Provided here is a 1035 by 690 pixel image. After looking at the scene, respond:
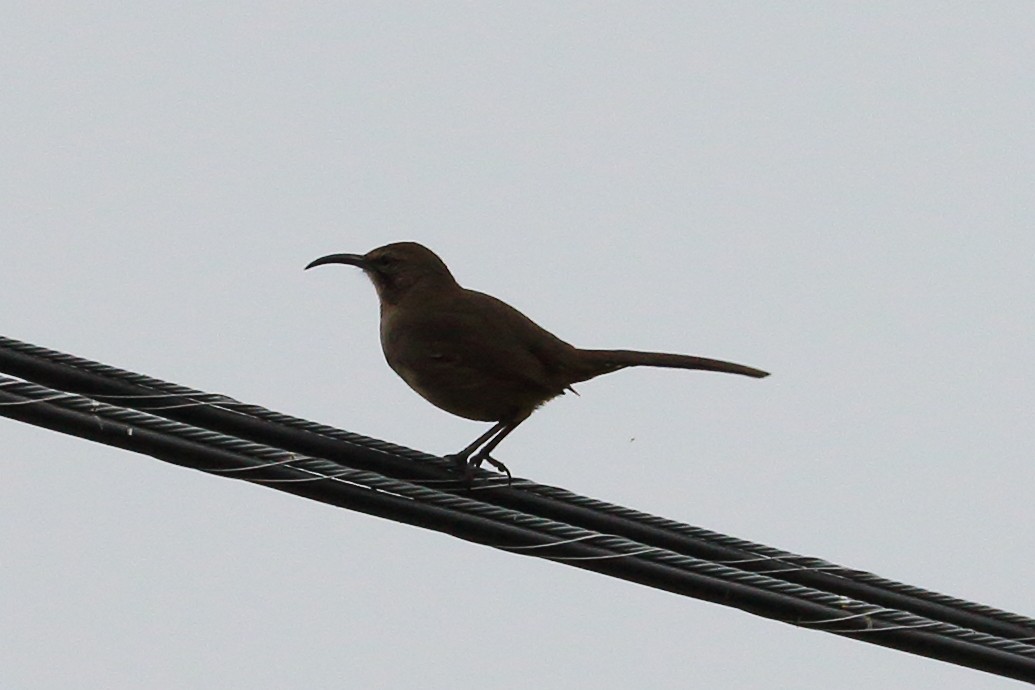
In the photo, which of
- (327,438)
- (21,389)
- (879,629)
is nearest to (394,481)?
(327,438)

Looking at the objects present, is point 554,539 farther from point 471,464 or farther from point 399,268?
point 399,268

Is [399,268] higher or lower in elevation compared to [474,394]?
higher

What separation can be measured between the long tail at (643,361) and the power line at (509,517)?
1.65 meters

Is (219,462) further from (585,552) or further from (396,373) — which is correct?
(396,373)

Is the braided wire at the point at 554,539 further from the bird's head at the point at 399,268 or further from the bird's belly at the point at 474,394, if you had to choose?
the bird's head at the point at 399,268

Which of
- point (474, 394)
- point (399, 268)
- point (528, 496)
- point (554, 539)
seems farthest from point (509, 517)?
point (399, 268)

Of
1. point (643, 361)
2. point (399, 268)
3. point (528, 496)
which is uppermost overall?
point (399, 268)

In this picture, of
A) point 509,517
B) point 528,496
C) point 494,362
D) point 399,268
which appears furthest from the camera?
point 399,268

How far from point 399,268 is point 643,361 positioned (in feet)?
4.97

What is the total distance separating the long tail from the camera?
7.49 m

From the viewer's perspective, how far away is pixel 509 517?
546 cm

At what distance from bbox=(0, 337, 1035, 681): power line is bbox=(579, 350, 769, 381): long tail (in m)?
1.65

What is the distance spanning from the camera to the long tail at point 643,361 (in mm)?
7488

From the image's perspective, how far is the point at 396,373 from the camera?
7758mm
